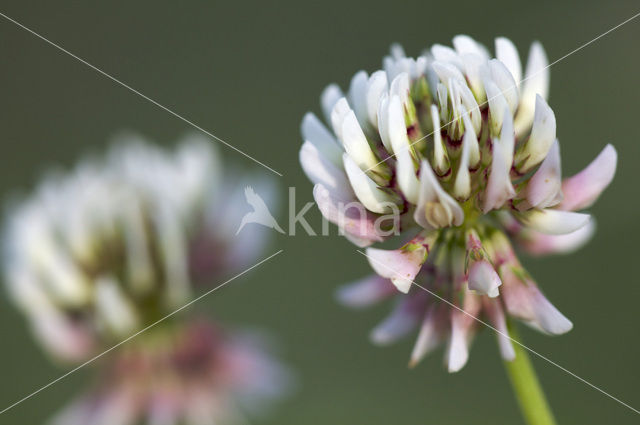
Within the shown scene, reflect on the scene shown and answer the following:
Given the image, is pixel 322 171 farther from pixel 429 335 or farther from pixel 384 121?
pixel 429 335

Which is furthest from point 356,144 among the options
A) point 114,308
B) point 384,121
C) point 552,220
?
point 114,308

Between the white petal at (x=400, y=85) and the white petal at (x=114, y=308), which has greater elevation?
the white petal at (x=400, y=85)

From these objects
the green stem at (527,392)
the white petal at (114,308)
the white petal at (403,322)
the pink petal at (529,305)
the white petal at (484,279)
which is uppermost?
the white petal at (484,279)

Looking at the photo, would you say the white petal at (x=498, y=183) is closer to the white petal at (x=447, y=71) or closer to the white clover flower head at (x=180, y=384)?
the white petal at (x=447, y=71)

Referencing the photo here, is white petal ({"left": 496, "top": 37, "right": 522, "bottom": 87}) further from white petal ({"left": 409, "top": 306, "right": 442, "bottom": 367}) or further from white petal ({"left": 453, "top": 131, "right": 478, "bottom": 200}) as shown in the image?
white petal ({"left": 409, "top": 306, "right": 442, "bottom": 367})

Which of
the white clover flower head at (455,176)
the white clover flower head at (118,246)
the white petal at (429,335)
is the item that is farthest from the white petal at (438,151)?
the white clover flower head at (118,246)

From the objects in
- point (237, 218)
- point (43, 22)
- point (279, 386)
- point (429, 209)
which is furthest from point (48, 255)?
point (43, 22)

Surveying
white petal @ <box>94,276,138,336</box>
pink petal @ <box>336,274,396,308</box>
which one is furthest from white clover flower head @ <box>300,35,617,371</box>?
white petal @ <box>94,276,138,336</box>
